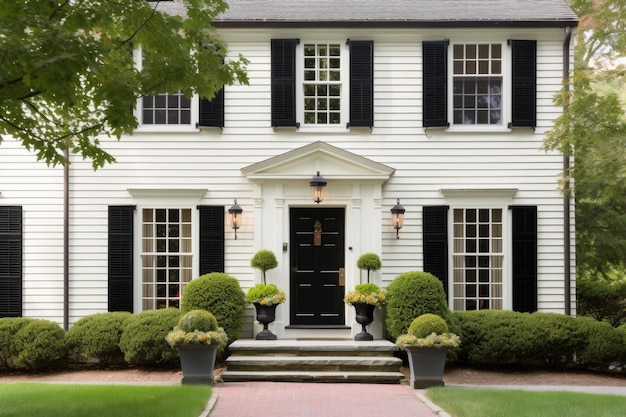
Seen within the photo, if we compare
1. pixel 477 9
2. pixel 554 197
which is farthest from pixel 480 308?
pixel 477 9

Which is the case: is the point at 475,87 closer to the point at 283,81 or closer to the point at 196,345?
the point at 283,81

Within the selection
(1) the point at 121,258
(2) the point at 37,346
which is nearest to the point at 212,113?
(1) the point at 121,258

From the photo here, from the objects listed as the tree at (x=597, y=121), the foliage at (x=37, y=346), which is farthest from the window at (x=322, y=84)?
the foliage at (x=37, y=346)

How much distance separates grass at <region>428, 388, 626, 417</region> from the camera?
29.5 ft

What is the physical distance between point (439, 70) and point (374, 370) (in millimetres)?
5647

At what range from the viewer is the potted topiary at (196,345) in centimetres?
1135

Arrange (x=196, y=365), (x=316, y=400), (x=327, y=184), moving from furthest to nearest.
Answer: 1. (x=327, y=184)
2. (x=196, y=365)
3. (x=316, y=400)

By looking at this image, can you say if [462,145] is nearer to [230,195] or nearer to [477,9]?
[477,9]

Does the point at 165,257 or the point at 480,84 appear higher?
Answer: the point at 480,84

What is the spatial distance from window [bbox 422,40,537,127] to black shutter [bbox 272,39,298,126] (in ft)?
7.97

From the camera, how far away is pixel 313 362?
12.3 m

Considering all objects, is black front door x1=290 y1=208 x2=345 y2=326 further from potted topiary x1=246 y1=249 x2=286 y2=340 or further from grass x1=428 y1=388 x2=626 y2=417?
grass x1=428 y1=388 x2=626 y2=417

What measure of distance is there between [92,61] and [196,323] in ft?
17.8

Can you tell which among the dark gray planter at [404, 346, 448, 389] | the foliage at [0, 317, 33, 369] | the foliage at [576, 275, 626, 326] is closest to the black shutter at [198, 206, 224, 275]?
the foliage at [0, 317, 33, 369]
